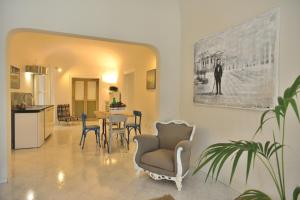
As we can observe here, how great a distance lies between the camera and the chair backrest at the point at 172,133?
10.4ft

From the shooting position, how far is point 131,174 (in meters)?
3.21

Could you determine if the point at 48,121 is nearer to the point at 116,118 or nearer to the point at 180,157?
the point at 116,118

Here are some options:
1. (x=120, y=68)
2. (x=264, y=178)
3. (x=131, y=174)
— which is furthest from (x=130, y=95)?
(x=264, y=178)

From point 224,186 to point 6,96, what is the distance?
340 centimetres

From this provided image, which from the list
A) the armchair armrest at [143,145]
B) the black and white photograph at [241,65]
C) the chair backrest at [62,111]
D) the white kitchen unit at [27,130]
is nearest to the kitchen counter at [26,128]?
the white kitchen unit at [27,130]

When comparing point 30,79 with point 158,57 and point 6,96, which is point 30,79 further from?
point 158,57

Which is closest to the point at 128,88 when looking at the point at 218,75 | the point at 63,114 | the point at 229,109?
the point at 63,114

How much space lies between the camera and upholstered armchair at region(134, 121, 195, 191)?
2.69 metres

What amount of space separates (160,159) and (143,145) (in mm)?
426

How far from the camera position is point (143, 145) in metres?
3.13

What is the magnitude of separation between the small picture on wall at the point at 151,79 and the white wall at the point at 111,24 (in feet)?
5.58

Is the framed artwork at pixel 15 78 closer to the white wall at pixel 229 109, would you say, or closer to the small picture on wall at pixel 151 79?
the small picture on wall at pixel 151 79

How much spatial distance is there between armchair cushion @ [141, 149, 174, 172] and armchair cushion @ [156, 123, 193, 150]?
8.9 inches

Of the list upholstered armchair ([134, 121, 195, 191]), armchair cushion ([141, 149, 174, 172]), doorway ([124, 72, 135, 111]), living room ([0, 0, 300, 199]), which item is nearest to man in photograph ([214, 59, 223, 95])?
living room ([0, 0, 300, 199])
